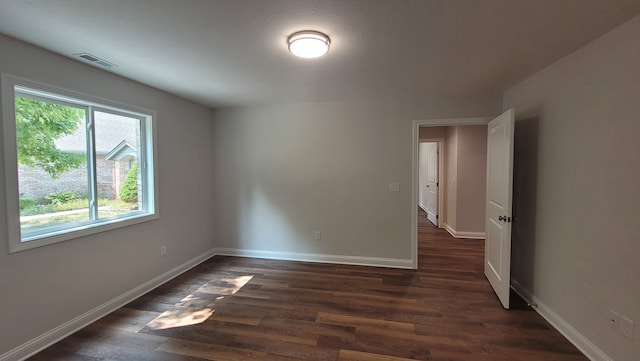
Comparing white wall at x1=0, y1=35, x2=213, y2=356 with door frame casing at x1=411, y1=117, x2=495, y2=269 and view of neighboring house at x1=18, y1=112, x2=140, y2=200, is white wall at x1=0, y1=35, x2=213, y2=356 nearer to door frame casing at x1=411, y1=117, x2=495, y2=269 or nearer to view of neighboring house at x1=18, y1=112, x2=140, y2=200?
view of neighboring house at x1=18, y1=112, x2=140, y2=200

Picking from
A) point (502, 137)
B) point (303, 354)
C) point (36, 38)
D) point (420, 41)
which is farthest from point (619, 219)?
point (36, 38)

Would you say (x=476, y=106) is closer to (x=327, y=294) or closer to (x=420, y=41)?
(x=420, y=41)

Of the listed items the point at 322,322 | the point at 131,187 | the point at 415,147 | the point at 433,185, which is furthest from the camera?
the point at 433,185

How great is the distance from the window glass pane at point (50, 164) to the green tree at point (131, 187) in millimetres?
418

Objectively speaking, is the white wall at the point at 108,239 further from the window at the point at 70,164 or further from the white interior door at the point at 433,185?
the white interior door at the point at 433,185

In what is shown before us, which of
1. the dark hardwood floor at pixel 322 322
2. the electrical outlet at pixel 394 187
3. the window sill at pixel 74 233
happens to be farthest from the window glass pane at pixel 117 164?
the electrical outlet at pixel 394 187

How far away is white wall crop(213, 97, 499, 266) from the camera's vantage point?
3.68 metres

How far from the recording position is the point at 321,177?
394 cm

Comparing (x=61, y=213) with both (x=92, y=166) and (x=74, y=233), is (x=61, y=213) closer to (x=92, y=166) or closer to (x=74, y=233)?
(x=74, y=233)

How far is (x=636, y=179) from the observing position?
1.66 metres

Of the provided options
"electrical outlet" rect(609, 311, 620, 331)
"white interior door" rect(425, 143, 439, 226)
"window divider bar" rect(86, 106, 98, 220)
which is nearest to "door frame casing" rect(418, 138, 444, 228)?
"white interior door" rect(425, 143, 439, 226)

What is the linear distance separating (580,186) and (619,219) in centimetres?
39

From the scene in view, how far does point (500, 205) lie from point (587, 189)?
2.68ft

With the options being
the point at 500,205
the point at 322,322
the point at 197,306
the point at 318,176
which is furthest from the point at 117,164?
the point at 500,205
